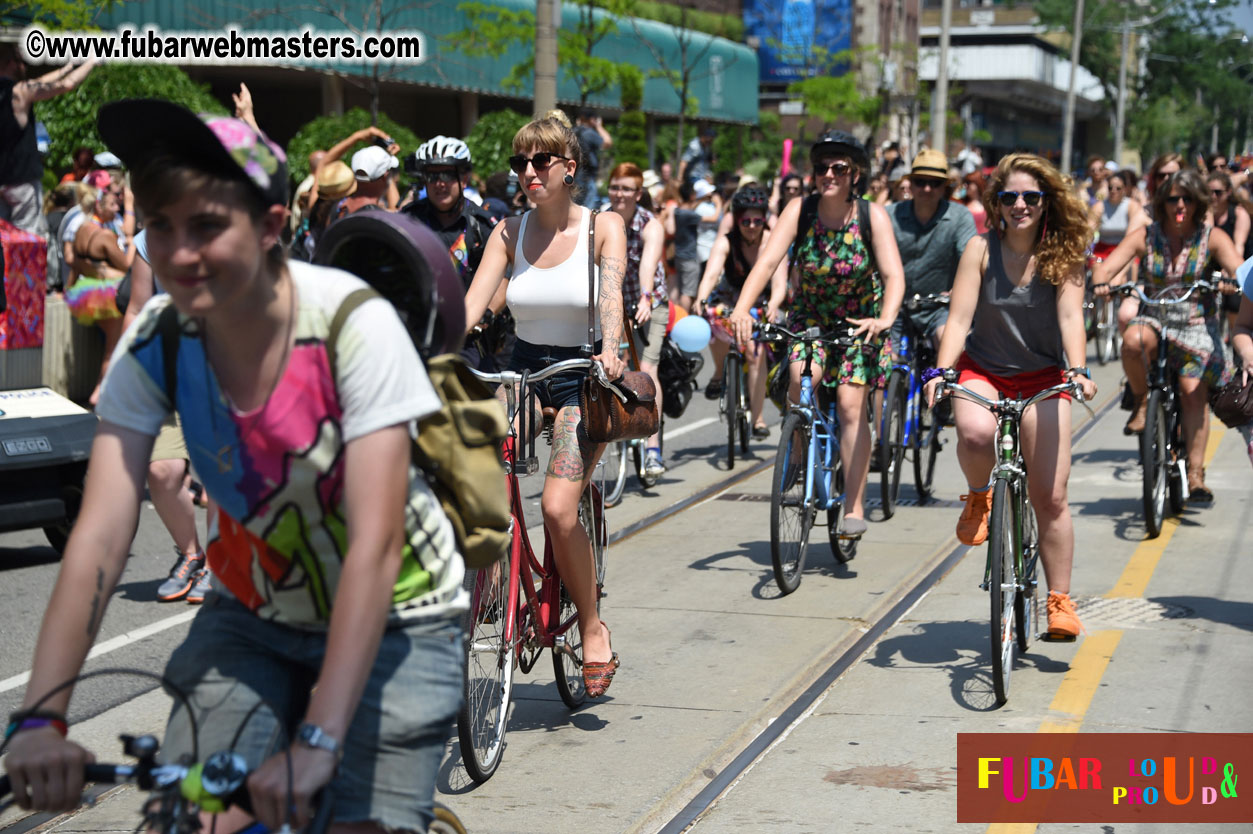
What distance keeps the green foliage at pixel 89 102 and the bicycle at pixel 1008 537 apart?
52.4 ft

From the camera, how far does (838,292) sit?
25.1 ft

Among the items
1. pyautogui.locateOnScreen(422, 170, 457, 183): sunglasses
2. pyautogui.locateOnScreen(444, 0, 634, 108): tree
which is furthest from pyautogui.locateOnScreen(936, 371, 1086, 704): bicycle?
pyautogui.locateOnScreen(444, 0, 634, 108): tree

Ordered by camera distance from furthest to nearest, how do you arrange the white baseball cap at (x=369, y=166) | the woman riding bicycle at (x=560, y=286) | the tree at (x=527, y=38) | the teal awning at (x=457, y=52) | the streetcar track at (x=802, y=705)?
the tree at (x=527, y=38) → the teal awning at (x=457, y=52) → the white baseball cap at (x=369, y=166) → the woman riding bicycle at (x=560, y=286) → the streetcar track at (x=802, y=705)

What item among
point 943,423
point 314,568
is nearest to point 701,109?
point 943,423

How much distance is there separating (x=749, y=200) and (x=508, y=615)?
20.8ft

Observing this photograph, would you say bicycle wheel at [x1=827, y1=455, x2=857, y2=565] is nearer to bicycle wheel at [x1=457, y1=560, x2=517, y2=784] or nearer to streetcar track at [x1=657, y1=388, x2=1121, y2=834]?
streetcar track at [x1=657, y1=388, x2=1121, y2=834]

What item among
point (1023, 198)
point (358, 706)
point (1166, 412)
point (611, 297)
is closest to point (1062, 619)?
point (1023, 198)

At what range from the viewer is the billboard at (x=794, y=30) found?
45.6 m

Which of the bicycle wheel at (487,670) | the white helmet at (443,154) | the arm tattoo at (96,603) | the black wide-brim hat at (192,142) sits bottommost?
the bicycle wheel at (487,670)

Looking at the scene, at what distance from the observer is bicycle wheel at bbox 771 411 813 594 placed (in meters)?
7.21

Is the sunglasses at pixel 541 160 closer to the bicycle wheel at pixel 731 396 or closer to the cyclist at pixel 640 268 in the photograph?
the cyclist at pixel 640 268

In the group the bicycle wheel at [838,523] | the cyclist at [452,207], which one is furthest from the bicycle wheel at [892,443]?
the cyclist at [452,207]

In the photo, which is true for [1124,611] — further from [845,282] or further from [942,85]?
[942,85]

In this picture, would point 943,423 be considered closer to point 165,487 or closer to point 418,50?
point 165,487
